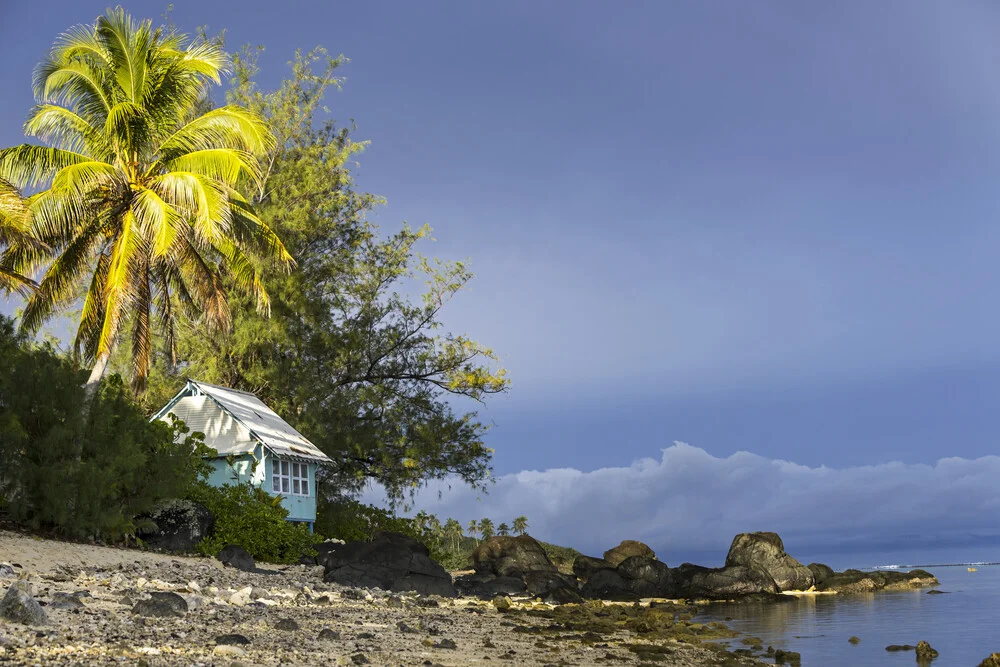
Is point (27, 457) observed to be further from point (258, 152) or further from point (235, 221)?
point (258, 152)

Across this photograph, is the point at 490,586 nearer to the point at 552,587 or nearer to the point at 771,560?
the point at 552,587

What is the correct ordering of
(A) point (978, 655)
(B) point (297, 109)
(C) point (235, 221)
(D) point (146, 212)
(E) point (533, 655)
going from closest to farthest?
(E) point (533, 655) < (A) point (978, 655) < (D) point (146, 212) < (C) point (235, 221) < (B) point (297, 109)

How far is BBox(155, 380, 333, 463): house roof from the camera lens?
27422 millimetres

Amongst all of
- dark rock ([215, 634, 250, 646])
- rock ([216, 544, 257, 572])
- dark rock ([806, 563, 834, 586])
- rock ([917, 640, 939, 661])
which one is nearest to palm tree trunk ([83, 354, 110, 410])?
rock ([216, 544, 257, 572])

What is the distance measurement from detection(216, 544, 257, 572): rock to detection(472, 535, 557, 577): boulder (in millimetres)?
14881

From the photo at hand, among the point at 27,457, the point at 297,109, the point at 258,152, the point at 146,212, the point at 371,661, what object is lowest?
the point at 371,661

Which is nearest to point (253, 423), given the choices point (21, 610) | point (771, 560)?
point (21, 610)

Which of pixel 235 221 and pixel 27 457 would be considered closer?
pixel 27 457

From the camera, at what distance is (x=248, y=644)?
8.83 meters

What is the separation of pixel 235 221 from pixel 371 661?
60.7 feet

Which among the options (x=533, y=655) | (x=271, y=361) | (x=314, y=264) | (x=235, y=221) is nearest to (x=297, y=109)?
(x=314, y=264)

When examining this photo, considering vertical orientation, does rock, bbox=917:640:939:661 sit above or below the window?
below

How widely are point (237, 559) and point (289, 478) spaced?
28.5ft

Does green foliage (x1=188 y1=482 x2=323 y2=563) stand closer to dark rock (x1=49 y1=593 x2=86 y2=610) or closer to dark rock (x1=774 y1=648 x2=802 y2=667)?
dark rock (x1=49 y1=593 x2=86 y2=610)
